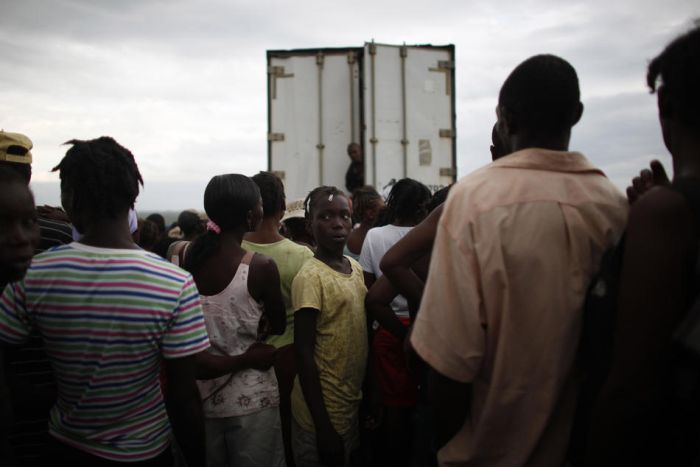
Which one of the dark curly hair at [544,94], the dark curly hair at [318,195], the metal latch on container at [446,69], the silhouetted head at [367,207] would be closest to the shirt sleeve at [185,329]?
the dark curly hair at [544,94]

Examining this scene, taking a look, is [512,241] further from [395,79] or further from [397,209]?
[395,79]

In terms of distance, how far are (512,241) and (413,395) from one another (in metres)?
1.79

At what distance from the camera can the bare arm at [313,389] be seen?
2.53 meters

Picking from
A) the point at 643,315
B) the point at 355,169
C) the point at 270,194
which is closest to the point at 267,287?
the point at 270,194

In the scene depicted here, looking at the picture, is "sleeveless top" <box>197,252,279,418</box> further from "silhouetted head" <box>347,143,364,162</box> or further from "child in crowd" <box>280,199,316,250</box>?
"silhouetted head" <box>347,143,364,162</box>

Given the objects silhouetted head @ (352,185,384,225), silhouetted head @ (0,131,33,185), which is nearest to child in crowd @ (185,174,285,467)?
silhouetted head @ (0,131,33,185)

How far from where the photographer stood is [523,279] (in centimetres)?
146

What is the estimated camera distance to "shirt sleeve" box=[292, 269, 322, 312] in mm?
2605

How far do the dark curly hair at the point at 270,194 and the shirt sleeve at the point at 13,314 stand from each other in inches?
69.8

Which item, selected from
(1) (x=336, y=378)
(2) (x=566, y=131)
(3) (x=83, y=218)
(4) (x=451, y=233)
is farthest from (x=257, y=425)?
(2) (x=566, y=131)

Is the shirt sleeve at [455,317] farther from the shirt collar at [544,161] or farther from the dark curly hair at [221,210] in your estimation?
the dark curly hair at [221,210]

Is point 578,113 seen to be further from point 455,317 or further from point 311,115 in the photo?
point 311,115

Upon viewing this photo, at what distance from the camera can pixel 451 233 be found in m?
1.52

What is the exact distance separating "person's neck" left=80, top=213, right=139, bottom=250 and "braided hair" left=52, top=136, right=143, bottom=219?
21 millimetres
